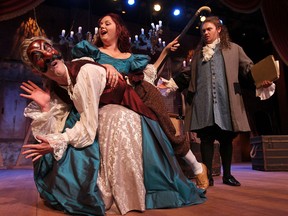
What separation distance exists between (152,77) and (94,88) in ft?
2.45

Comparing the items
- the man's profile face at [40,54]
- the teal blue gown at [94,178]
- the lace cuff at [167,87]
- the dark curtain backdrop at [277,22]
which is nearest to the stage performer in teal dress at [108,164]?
the teal blue gown at [94,178]

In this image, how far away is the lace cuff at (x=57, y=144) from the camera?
4.01 feet

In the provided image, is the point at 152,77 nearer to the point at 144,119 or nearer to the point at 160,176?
the point at 144,119

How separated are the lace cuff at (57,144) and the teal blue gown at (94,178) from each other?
78 mm

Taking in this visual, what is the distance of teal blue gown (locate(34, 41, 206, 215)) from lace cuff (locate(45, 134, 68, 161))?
0.26ft

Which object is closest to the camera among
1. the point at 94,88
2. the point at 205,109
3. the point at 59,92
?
the point at 94,88

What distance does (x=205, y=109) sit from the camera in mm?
2158

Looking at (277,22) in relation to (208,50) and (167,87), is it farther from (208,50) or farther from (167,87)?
(167,87)

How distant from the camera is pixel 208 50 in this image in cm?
230

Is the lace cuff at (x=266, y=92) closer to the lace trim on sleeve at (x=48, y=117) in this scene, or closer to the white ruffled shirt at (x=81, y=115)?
the white ruffled shirt at (x=81, y=115)

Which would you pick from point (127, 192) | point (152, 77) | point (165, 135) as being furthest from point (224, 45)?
point (127, 192)

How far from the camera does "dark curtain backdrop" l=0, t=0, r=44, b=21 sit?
2796 mm

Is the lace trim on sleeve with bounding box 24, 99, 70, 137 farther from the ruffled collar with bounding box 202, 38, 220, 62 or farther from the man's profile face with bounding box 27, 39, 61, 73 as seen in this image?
the ruffled collar with bounding box 202, 38, 220, 62

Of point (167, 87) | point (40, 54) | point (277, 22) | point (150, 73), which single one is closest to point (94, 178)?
point (40, 54)
